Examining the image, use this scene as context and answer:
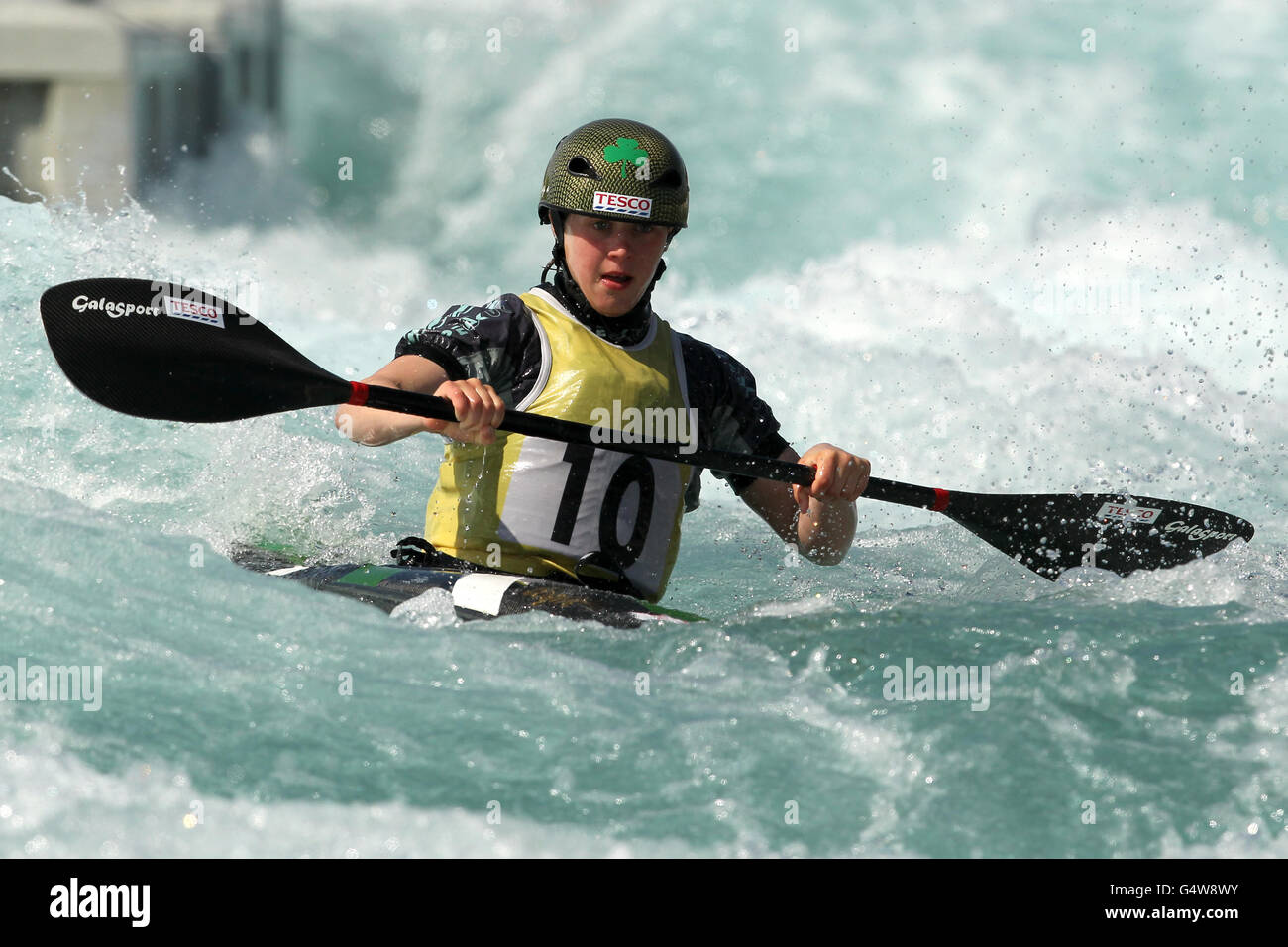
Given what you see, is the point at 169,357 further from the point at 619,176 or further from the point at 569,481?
the point at 619,176

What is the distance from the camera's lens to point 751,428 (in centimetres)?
364

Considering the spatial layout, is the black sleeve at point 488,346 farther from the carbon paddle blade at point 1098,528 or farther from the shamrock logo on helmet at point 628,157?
the carbon paddle blade at point 1098,528

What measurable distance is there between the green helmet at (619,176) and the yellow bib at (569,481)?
10.7 inches

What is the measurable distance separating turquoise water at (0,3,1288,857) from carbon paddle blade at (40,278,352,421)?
0.34 metres

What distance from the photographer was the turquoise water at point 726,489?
2.33 m

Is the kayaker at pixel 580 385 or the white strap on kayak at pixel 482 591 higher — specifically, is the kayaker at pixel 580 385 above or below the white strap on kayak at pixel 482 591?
above

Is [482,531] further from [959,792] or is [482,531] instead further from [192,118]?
[192,118]

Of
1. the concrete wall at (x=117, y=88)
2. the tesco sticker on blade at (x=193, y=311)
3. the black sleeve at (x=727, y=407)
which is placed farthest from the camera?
the concrete wall at (x=117, y=88)

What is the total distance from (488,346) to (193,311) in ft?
2.34

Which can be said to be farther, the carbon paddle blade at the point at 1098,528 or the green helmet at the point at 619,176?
the carbon paddle blade at the point at 1098,528

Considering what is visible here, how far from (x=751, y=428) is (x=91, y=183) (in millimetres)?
12253
